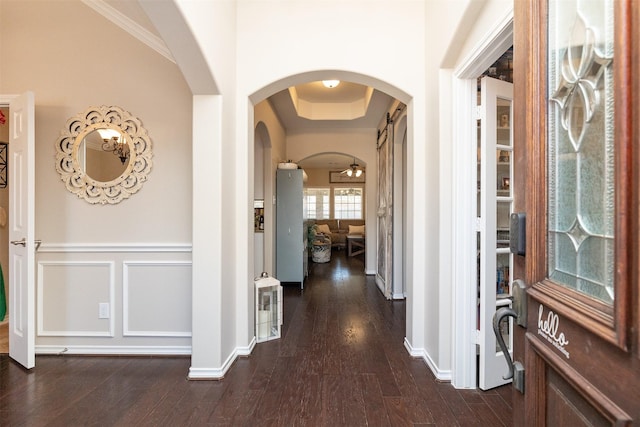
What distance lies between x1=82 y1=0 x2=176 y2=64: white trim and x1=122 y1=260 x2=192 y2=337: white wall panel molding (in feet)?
5.64

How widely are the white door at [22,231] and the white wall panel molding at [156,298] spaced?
0.63 metres

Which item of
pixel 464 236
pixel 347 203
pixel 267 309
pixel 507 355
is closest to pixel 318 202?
pixel 347 203

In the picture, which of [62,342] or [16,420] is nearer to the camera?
[16,420]

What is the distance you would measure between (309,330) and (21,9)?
3776 millimetres

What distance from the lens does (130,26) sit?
272cm

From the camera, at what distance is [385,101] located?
4633 millimetres

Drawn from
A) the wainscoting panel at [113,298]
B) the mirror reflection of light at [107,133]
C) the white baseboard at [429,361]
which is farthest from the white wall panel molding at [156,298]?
the white baseboard at [429,361]

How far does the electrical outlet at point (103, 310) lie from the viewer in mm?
2801

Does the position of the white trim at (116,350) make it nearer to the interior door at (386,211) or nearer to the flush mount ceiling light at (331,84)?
the interior door at (386,211)

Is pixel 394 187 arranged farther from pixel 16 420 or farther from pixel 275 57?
pixel 16 420

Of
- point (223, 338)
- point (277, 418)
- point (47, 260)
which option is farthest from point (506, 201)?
point (47, 260)

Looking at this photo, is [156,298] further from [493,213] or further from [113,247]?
[493,213]

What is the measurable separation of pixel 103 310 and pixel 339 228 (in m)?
8.33

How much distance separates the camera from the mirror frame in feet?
9.06
